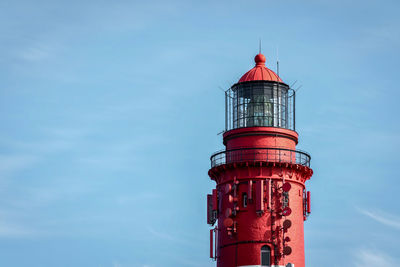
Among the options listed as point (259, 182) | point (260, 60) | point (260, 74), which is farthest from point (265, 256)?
point (260, 60)

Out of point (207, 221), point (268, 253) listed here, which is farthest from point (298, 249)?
point (207, 221)

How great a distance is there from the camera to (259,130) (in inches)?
3514

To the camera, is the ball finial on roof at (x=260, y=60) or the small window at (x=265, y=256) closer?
the small window at (x=265, y=256)

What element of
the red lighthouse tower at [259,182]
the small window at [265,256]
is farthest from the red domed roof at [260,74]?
the small window at [265,256]

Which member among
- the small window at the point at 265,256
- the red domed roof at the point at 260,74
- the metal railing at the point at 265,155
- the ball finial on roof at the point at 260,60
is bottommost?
the small window at the point at 265,256

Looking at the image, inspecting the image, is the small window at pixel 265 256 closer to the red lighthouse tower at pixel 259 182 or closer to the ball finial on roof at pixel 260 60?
the red lighthouse tower at pixel 259 182

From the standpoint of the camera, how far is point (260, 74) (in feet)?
299

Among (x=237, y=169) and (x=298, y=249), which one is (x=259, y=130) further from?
(x=298, y=249)

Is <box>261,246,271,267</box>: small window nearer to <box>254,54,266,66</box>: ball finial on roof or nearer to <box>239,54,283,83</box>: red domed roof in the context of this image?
<box>239,54,283,83</box>: red domed roof

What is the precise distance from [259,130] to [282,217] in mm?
7451

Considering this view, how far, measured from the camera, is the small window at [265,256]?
3398 inches

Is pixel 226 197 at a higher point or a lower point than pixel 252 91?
lower

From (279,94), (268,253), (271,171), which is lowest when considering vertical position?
(268,253)

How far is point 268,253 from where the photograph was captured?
86.5 metres
